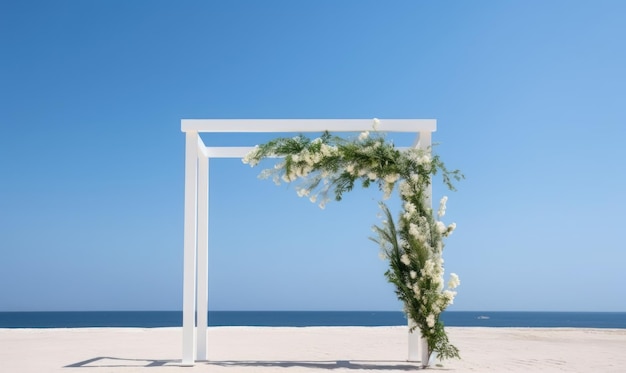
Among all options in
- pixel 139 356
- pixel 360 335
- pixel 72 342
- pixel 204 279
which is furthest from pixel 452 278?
pixel 72 342

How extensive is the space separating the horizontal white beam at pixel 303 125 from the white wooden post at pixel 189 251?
0.67 feet

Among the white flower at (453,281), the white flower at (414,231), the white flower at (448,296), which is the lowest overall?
the white flower at (448,296)

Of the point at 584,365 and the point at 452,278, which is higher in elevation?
the point at 452,278

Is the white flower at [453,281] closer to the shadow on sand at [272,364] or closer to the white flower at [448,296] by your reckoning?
the white flower at [448,296]

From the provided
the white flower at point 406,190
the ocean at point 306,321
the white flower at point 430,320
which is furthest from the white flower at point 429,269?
the ocean at point 306,321


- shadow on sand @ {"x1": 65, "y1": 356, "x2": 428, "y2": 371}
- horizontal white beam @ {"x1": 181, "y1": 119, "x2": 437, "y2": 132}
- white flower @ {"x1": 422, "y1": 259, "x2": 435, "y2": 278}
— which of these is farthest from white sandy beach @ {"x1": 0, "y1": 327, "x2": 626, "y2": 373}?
horizontal white beam @ {"x1": 181, "y1": 119, "x2": 437, "y2": 132}

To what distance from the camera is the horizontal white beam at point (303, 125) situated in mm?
10195

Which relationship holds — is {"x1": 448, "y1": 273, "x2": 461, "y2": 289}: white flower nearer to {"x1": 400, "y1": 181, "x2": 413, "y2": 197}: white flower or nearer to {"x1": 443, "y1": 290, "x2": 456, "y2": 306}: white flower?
{"x1": 443, "y1": 290, "x2": 456, "y2": 306}: white flower

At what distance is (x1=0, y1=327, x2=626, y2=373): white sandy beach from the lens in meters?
9.72

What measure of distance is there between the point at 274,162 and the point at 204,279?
2244mm

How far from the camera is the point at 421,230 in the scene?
9.68 meters

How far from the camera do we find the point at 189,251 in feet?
32.7

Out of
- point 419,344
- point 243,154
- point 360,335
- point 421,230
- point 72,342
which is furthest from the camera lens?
point 360,335

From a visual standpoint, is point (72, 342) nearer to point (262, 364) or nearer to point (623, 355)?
point (262, 364)
